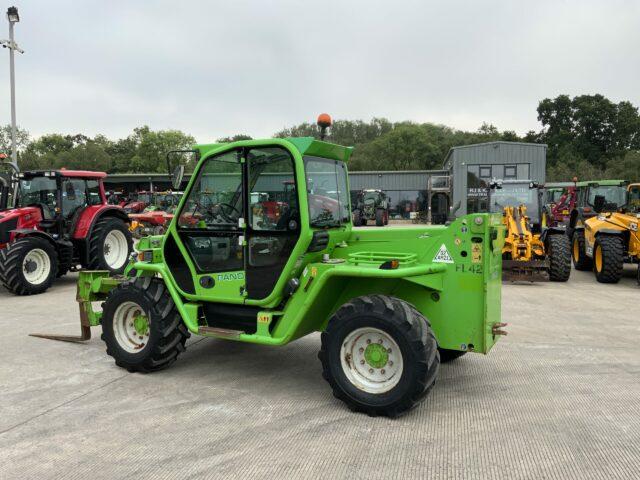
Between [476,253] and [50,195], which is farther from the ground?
[50,195]

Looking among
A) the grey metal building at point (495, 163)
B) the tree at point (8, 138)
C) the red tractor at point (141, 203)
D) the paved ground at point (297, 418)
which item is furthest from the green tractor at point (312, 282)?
the tree at point (8, 138)

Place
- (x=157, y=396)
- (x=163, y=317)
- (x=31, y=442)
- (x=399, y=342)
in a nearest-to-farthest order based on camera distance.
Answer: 1. (x=31, y=442)
2. (x=399, y=342)
3. (x=157, y=396)
4. (x=163, y=317)

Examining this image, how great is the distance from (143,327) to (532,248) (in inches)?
316

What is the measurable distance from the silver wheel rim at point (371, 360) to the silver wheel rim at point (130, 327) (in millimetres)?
2073

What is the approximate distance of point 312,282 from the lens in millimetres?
4113

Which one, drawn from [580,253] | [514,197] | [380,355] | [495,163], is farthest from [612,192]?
[495,163]

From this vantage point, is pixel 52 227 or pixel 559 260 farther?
pixel 559 260

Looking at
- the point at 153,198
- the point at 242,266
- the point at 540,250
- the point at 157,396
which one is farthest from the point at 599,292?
the point at 153,198

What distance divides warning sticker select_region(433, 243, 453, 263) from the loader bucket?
20.8 feet

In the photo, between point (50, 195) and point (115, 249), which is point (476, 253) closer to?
point (50, 195)

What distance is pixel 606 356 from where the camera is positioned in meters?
5.30

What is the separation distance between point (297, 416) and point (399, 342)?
0.95 metres

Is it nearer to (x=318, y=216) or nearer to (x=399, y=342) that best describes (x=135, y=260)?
(x=318, y=216)

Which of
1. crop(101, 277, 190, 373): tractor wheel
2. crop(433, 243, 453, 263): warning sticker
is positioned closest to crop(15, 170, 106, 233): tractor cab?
crop(101, 277, 190, 373): tractor wheel
